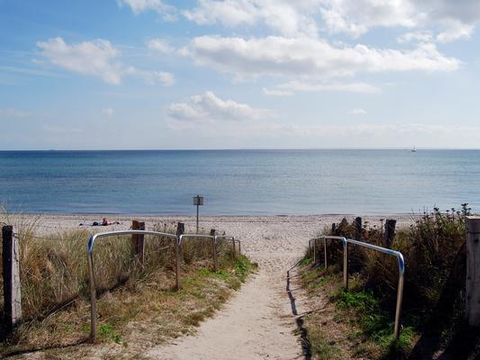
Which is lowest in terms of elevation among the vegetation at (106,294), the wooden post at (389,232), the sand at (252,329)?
the sand at (252,329)

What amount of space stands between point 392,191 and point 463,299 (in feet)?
201

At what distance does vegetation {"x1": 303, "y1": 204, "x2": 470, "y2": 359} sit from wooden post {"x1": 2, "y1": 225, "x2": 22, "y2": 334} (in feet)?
12.1

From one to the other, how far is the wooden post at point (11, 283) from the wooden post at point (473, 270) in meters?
4.79

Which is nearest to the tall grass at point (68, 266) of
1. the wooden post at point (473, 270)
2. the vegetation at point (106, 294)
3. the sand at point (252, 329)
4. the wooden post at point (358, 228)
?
the vegetation at point (106, 294)

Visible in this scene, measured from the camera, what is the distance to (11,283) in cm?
593

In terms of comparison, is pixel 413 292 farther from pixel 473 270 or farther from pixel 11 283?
pixel 11 283

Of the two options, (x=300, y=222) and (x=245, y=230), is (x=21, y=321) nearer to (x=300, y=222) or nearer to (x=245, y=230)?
(x=245, y=230)

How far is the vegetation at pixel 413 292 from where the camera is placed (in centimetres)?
598

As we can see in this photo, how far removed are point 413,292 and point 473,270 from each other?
1.75 metres

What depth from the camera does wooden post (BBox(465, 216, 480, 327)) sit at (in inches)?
218

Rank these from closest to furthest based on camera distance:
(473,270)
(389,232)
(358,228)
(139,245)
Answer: (473,270) < (139,245) < (389,232) < (358,228)

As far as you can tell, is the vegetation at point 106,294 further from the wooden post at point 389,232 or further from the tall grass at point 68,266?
the wooden post at point 389,232

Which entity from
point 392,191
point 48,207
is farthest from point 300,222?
point 392,191

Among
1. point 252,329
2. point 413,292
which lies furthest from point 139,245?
point 413,292
